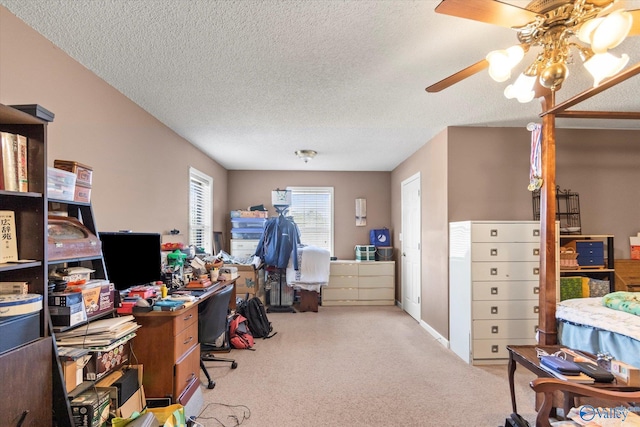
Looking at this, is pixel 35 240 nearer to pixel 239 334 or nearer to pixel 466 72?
pixel 466 72

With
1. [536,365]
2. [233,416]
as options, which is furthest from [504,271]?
[233,416]

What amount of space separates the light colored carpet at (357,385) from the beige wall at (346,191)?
7.89ft

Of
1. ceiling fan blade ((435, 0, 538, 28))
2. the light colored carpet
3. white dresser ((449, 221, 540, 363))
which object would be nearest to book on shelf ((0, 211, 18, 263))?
the light colored carpet

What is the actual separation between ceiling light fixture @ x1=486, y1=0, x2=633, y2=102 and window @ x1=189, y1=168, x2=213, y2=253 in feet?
12.1

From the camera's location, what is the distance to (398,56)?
2049 mm

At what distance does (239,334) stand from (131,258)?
5.37 feet

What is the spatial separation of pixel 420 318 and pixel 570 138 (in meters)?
2.82

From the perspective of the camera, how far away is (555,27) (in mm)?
1394

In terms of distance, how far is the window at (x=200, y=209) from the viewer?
4.30 meters

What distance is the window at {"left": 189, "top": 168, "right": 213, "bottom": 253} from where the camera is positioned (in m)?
4.30

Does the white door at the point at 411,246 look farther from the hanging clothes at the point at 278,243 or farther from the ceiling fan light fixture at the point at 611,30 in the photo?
the ceiling fan light fixture at the point at 611,30

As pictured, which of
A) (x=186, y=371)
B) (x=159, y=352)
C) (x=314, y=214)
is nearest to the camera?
(x=159, y=352)

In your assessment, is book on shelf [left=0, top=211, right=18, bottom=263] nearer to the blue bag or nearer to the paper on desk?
the paper on desk

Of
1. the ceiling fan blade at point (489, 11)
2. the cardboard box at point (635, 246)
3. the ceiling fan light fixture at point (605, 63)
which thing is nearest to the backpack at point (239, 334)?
the ceiling fan blade at point (489, 11)
